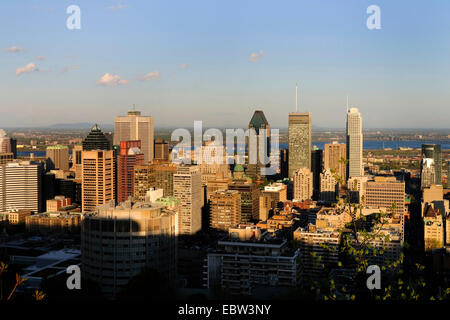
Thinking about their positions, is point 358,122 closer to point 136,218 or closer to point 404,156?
point 404,156

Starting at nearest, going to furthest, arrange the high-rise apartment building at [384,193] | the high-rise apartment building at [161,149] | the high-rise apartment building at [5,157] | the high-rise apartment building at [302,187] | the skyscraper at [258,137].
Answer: the high-rise apartment building at [384,193], the high-rise apartment building at [5,157], the high-rise apartment building at [302,187], the skyscraper at [258,137], the high-rise apartment building at [161,149]

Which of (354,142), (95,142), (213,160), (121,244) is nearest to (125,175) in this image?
(95,142)

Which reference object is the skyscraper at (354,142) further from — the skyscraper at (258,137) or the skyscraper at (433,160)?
the skyscraper at (258,137)

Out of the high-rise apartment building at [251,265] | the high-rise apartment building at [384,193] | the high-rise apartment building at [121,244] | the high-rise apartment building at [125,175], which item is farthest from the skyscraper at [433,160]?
the high-rise apartment building at [121,244]

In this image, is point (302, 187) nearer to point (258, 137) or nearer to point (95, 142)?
point (258, 137)

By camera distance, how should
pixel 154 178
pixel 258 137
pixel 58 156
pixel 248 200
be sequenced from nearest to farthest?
pixel 248 200 < pixel 154 178 < pixel 58 156 < pixel 258 137

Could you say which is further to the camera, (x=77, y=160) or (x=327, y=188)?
(x=77, y=160)
